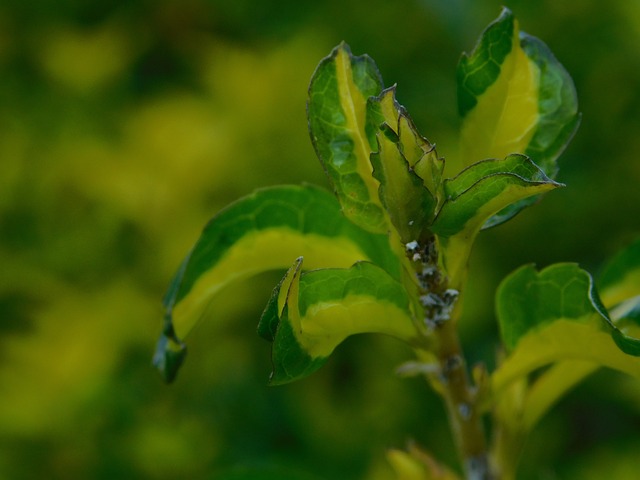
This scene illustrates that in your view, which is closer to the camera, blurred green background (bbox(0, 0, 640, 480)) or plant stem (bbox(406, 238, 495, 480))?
plant stem (bbox(406, 238, 495, 480))

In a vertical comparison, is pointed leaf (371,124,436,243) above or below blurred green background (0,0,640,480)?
above

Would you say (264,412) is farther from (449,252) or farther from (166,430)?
(449,252)

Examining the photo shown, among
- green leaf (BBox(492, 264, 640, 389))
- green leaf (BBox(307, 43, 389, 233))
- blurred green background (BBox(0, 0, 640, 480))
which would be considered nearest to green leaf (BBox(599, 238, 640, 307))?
green leaf (BBox(492, 264, 640, 389))

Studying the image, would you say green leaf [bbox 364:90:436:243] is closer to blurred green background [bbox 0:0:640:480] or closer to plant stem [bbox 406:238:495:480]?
plant stem [bbox 406:238:495:480]

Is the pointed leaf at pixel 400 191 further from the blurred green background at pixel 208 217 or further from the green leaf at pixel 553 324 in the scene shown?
the blurred green background at pixel 208 217

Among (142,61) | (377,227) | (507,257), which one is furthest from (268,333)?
(142,61)

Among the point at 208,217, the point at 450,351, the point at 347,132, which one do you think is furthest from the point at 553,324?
the point at 208,217

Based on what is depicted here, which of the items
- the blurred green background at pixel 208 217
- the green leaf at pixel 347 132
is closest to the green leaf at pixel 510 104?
the green leaf at pixel 347 132
